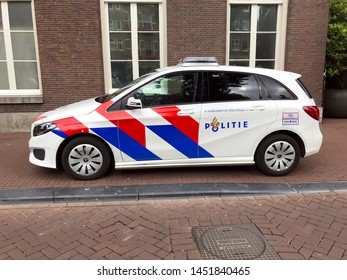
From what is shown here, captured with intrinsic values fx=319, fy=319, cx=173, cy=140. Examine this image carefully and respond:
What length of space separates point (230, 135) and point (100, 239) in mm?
2468

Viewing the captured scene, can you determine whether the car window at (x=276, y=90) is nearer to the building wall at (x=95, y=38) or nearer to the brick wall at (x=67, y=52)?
the building wall at (x=95, y=38)

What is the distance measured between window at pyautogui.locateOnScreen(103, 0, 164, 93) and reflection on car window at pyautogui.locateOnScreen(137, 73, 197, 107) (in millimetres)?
4776

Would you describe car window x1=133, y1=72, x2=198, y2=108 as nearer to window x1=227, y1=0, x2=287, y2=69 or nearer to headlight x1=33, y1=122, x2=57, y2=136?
headlight x1=33, y1=122, x2=57, y2=136

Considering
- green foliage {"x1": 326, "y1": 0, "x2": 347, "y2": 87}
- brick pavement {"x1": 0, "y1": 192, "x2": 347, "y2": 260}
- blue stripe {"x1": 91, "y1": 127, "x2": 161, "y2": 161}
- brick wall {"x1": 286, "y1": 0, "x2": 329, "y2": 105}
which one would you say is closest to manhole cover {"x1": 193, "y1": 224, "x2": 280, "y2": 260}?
brick pavement {"x1": 0, "y1": 192, "x2": 347, "y2": 260}

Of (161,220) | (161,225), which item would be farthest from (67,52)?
(161,225)

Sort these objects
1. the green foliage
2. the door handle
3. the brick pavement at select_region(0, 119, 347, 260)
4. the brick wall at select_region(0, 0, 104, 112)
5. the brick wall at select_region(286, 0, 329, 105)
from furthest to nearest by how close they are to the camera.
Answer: the green foliage
the brick wall at select_region(286, 0, 329, 105)
the brick wall at select_region(0, 0, 104, 112)
the door handle
the brick pavement at select_region(0, 119, 347, 260)

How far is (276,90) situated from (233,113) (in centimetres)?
80

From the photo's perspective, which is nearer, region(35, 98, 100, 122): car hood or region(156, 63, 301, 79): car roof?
region(35, 98, 100, 122): car hood

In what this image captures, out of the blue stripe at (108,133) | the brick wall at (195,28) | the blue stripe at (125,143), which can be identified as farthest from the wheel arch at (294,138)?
the brick wall at (195,28)

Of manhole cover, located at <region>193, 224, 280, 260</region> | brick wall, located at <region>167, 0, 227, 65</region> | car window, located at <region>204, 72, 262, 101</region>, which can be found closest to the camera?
manhole cover, located at <region>193, 224, 280, 260</region>

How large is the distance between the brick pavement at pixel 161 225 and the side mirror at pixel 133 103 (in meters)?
1.36

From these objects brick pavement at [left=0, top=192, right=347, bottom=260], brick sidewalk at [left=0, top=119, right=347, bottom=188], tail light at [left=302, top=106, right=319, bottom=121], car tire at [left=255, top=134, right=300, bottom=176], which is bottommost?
brick pavement at [left=0, top=192, right=347, bottom=260]

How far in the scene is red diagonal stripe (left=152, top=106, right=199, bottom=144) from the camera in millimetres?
4680

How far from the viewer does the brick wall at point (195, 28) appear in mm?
8875
